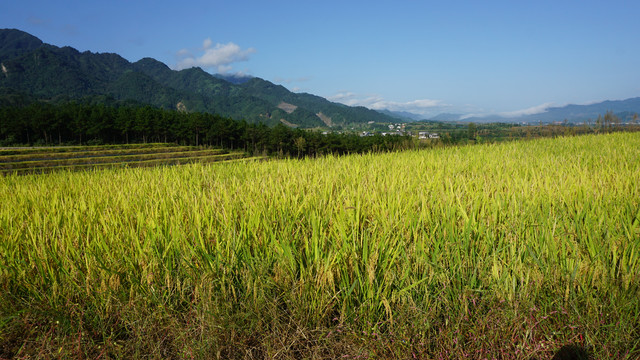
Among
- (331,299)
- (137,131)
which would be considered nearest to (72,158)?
(137,131)

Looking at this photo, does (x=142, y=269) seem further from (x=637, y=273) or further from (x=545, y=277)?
(x=637, y=273)

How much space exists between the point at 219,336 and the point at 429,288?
0.95 m

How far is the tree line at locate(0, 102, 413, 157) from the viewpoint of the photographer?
6856 cm

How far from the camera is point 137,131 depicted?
257ft

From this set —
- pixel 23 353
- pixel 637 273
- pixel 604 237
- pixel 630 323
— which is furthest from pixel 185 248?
pixel 604 237

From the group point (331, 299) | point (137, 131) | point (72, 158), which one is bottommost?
point (331, 299)

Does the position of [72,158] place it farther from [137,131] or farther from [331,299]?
[331,299]

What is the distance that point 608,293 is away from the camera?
1325 millimetres

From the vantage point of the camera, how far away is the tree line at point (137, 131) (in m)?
68.6

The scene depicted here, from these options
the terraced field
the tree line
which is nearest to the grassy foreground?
the terraced field

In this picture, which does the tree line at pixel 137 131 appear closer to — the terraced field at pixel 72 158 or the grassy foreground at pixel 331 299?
the terraced field at pixel 72 158

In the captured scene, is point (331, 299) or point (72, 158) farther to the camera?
point (72, 158)

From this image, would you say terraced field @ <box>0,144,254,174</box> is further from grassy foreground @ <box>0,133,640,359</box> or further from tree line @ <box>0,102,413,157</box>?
grassy foreground @ <box>0,133,640,359</box>

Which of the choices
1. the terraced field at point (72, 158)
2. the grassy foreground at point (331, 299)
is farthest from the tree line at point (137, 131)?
the grassy foreground at point (331, 299)
